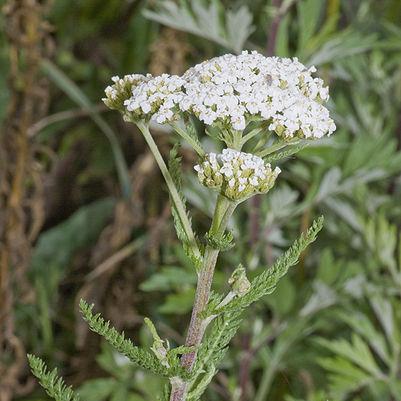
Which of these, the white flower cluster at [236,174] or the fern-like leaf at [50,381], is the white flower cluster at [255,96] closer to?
the white flower cluster at [236,174]

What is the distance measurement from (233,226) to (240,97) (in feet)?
2.49

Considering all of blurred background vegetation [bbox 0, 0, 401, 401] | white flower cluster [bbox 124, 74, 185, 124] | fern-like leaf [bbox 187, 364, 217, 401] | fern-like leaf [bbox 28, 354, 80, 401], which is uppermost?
white flower cluster [bbox 124, 74, 185, 124]

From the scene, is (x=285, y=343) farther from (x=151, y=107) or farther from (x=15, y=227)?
(x=151, y=107)

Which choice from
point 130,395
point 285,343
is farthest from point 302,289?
point 130,395

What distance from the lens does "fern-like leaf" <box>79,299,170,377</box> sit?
800 mm

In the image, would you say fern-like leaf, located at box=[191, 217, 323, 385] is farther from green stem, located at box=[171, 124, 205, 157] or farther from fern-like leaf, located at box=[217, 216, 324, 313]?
green stem, located at box=[171, 124, 205, 157]

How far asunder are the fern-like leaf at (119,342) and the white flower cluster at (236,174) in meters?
0.17

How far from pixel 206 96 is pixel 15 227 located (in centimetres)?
109

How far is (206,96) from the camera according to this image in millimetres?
846

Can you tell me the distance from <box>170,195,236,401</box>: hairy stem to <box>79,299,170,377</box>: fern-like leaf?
0.15 ft

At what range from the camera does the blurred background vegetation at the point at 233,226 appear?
156cm

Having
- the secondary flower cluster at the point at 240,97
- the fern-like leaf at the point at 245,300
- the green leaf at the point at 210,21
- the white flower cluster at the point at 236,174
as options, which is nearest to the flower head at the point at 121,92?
the secondary flower cluster at the point at 240,97

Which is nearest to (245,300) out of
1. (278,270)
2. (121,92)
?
(278,270)

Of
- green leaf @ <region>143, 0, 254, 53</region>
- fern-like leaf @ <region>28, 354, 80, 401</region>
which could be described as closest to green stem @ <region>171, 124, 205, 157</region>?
fern-like leaf @ <region>28, 354, 80, 401</region>
